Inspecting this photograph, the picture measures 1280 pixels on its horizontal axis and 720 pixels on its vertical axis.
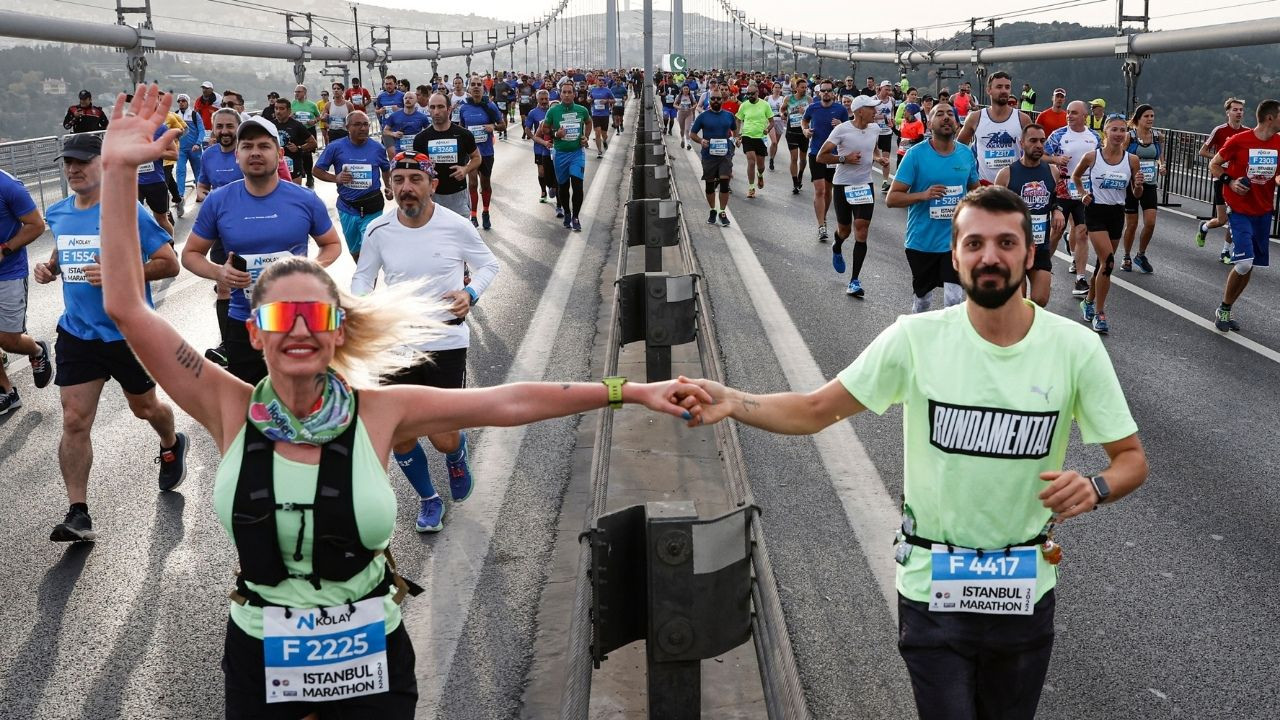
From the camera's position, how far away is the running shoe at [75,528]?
20.9ft

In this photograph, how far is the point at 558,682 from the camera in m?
4.85

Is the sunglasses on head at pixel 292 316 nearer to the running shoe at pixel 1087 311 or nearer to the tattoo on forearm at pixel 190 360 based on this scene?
the tattoo on forearm at pixel 190 360

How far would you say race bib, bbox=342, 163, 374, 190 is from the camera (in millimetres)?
11820

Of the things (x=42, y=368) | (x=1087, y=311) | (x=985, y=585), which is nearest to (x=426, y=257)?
(x=42, y=368)

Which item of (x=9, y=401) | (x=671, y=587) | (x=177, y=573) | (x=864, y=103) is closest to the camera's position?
(x=671, y=587)

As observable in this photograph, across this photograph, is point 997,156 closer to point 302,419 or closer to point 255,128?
point 255,128

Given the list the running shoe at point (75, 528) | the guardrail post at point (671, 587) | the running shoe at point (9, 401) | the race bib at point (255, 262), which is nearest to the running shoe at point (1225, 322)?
the race bib at point (255, 262)

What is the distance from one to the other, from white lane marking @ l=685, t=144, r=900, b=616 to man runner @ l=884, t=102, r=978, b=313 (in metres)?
1.09

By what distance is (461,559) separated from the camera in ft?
20.1

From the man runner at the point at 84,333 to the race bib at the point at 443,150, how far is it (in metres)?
6.76

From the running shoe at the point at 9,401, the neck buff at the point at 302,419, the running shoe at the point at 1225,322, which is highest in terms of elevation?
the neck buff at the point at 302,419

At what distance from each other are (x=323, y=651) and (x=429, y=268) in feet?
12.6

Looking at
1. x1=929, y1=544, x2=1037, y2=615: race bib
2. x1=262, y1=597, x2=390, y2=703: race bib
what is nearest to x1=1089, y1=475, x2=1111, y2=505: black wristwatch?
x1=929, y1=544, x2=1037, y2=615: race bib

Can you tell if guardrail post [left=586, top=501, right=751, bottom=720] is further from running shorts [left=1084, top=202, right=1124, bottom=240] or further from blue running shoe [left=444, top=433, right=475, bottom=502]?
running shorts [left=1084, top=202, right=1124, bottom=240]
